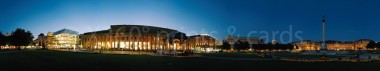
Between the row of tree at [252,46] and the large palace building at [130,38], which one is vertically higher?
the large palace building at [130,38]

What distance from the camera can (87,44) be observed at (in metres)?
178

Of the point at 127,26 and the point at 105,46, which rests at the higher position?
the point at 127,26

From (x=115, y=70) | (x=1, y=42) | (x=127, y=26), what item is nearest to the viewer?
(x=115, y=70)

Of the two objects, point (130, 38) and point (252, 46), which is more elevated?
point (130, 38)

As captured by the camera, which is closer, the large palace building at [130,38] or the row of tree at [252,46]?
the row of tree at [252,46]

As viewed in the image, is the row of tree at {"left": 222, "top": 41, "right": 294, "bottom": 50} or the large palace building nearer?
the row of tree at {"left": 222, "top": 41, "right": 294, "bottom": 50}

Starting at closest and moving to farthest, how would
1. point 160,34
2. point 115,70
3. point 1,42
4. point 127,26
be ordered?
point 115,70, point 1,42, point 127,26, point 160,34

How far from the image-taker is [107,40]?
163000mm

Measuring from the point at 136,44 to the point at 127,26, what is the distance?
1027 cm

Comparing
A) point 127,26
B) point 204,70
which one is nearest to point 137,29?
point 127,26

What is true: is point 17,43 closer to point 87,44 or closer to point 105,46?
point 105,46

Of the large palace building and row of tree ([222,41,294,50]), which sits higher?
the large palace building

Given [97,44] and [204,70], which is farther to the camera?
[97,44]

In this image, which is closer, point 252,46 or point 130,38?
point 130,38
